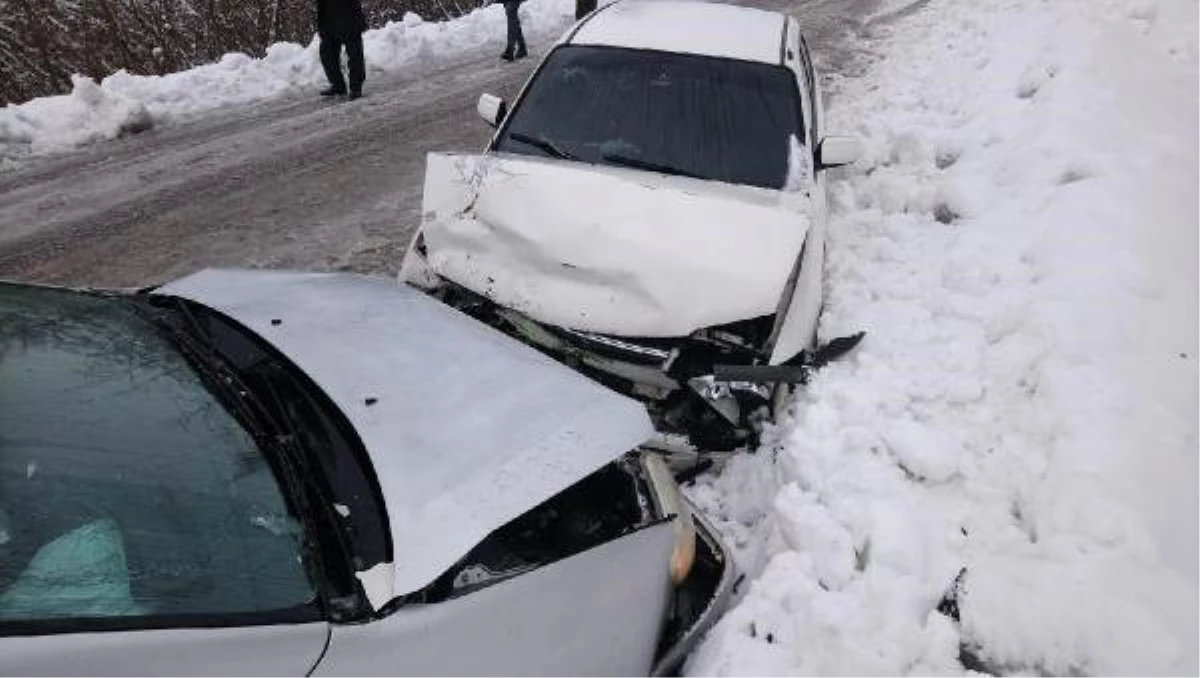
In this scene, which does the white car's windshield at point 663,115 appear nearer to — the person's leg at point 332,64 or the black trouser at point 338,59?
the black trouser at point 338,59

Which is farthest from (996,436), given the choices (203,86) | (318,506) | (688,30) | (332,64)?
(203,86)

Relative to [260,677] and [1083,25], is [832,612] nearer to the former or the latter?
[260,677]

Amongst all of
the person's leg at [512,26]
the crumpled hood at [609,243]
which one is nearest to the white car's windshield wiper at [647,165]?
the crumpled hood at [609,243]

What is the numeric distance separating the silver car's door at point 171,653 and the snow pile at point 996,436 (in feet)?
4.32

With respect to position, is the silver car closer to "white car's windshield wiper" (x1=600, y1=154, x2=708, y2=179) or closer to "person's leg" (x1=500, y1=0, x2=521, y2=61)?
"white car's windshield wiper" (x1=600, y1=154, x2=708, y2=179)

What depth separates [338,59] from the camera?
9766mm

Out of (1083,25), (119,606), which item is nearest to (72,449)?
(119,606)

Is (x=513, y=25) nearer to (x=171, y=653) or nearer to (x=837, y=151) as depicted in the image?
(x=837, y=151)

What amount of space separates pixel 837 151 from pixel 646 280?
1658mm

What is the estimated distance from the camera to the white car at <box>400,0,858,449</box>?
353cm

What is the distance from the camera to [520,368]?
2859mm

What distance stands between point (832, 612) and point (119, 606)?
206cm

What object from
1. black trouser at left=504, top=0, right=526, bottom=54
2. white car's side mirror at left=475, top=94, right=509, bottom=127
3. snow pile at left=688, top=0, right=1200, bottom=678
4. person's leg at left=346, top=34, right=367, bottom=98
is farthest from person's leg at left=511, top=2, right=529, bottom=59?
white car's side mirror at left=475, top=94, right=509, bottom=127

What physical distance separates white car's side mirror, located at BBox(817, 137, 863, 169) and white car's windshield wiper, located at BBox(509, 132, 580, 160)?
4.38 feet
